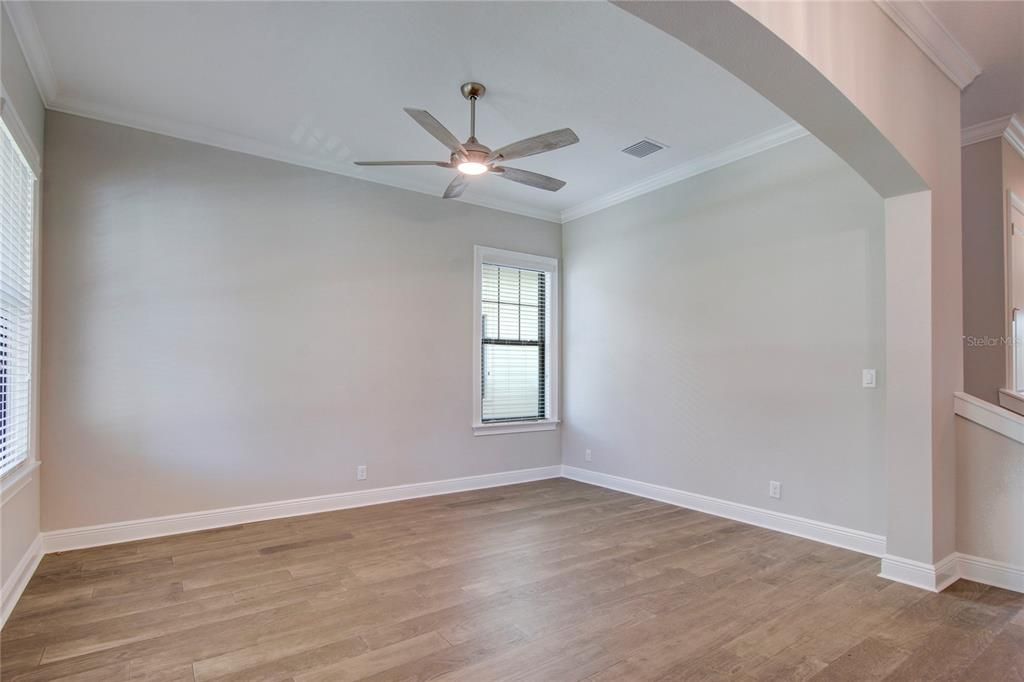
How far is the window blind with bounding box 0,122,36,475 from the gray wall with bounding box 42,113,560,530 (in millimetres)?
302

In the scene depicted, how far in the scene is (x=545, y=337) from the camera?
5922mm

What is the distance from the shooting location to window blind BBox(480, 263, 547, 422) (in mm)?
5500

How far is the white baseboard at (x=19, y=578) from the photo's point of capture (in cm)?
252

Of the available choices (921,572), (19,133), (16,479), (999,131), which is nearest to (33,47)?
(19,133)

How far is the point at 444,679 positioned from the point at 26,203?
3461mm

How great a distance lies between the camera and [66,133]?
3535mm

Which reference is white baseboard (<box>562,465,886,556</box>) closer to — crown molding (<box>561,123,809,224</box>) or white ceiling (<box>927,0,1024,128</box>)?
crown molding (<box>561,123,809,224</box>)

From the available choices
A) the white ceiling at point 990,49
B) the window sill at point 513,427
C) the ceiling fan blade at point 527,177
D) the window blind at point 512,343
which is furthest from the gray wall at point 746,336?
the ceiling fan blade at point 527,177

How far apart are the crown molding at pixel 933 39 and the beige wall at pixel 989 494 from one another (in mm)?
1989

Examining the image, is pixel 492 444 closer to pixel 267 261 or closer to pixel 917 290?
pixel 267 261

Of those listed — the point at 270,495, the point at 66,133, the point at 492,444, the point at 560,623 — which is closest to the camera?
the point at 560,623

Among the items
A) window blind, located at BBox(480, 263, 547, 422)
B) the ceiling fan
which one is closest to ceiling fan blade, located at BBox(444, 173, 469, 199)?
the ceiling fan

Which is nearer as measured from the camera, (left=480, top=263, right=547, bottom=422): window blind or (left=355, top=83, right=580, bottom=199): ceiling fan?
(left=355, top=83, right=580, bottom=199): ceiling fan

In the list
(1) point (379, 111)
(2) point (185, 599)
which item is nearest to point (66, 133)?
(1) point (379, 111)
